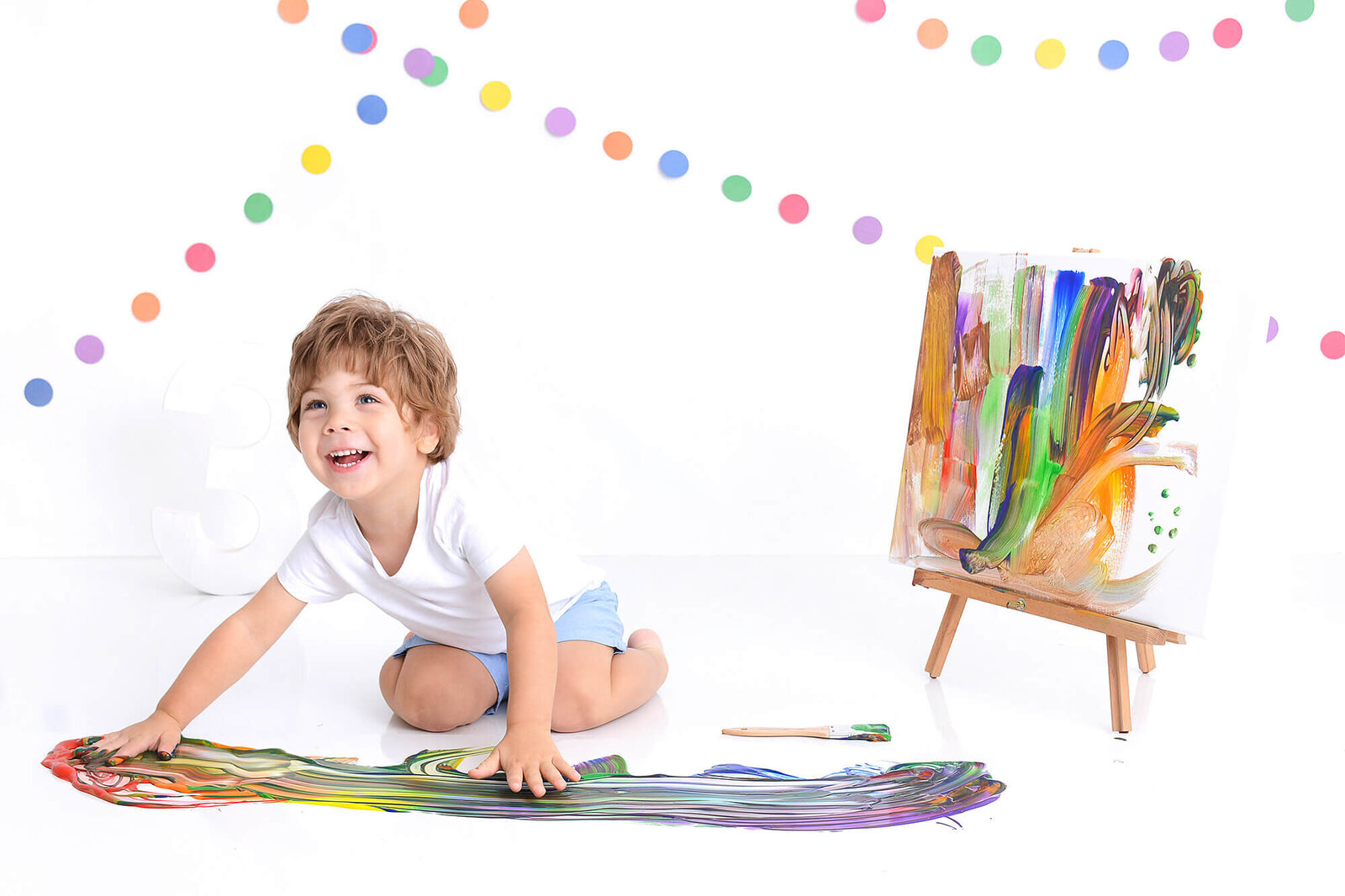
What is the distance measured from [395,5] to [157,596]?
3.63 ft

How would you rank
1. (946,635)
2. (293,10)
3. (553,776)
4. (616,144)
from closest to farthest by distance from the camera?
1. (553,776)
2. (946,635)
3. (293,10)
4. (616,144)

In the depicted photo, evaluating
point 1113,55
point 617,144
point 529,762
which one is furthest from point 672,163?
point 529,762

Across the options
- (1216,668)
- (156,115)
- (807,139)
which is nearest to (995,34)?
(807,139)

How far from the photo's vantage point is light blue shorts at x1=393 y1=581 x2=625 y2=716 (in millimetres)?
1249

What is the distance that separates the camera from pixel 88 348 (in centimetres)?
197

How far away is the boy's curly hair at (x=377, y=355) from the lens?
3.60 feet

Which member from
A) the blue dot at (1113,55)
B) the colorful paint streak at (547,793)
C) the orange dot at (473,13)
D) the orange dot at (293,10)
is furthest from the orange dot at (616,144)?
the colorful paint streak at (547,793)

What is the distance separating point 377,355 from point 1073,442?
797 mm

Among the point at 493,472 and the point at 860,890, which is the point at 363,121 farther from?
the point at 860,890

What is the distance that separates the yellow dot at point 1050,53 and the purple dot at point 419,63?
1.15 m

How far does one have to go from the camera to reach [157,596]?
1.77m

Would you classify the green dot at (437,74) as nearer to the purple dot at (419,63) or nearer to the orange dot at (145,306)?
the purple dot at (419,63)

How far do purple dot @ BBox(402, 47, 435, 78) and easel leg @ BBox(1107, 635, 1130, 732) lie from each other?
1492mm

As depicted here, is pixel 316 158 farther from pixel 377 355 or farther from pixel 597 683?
pixel 597 683
